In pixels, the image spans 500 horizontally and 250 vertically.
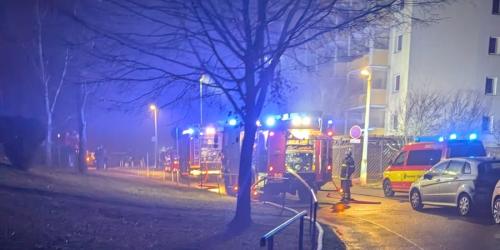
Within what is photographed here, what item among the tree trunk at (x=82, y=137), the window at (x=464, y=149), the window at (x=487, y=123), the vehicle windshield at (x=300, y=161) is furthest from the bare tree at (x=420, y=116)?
the tree trunk at (x=82, y=137)

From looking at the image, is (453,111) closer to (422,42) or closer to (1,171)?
(422,42)

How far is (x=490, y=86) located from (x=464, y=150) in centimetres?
1888

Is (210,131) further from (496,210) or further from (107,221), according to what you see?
(496,210)

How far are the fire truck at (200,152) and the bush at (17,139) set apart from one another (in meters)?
7.31

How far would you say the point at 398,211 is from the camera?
43.1 ft

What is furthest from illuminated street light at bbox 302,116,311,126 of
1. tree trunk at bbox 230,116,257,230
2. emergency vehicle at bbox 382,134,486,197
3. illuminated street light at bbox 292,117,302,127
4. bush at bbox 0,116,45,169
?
bush at bbox 0,116,45,169

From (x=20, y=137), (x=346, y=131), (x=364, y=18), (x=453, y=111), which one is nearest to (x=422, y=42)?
(x=453, y=111)

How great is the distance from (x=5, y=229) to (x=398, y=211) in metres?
10.6

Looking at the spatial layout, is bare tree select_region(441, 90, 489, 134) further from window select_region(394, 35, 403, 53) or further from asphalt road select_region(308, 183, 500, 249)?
asphalt road select_region(308, 183, 500, 249)

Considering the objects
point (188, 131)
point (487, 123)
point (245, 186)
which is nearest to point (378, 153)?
point (487, 123)

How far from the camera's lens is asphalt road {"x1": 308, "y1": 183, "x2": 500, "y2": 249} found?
28.0 ft

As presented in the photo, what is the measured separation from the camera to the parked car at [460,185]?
36.3 feet

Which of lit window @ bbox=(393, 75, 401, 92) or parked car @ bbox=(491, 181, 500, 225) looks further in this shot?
lit window @ bbox=(393, 75, 401, 92)

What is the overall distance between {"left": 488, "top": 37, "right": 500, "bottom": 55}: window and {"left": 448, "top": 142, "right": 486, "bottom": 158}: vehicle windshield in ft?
63.4
